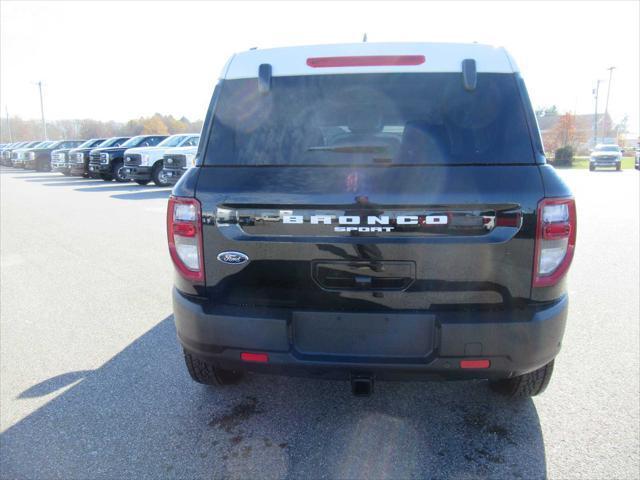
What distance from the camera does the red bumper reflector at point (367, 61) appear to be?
248cm

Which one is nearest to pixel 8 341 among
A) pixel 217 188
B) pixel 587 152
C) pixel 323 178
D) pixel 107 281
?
pixel 107 281

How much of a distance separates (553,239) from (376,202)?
0.82 metres

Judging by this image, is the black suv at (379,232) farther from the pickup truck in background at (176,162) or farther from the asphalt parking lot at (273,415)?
the pickup truck in background at (176,162)

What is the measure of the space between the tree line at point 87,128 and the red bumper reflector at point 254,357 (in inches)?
3356

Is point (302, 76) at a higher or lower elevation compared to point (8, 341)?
higher

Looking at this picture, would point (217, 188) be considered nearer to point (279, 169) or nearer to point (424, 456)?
point (279, 169)

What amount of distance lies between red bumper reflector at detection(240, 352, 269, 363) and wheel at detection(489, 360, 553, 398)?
4.81ft

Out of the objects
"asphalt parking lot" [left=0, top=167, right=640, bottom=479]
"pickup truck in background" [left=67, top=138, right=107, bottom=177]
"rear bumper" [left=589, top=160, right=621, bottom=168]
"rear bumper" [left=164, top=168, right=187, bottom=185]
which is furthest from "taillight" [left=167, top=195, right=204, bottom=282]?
"rear bumper" [left=589, top=160, right=621, bottom=168]

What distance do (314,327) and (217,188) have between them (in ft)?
2.61

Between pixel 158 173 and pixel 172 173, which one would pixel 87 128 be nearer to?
pixel 158 173

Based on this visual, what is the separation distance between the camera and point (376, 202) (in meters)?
2.17

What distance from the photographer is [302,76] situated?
2527 mm

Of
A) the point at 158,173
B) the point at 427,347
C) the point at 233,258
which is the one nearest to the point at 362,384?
the point at 427,347

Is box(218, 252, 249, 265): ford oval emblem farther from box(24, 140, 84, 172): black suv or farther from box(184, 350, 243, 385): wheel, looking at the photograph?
box(24, 140, 84, 172): black suv
